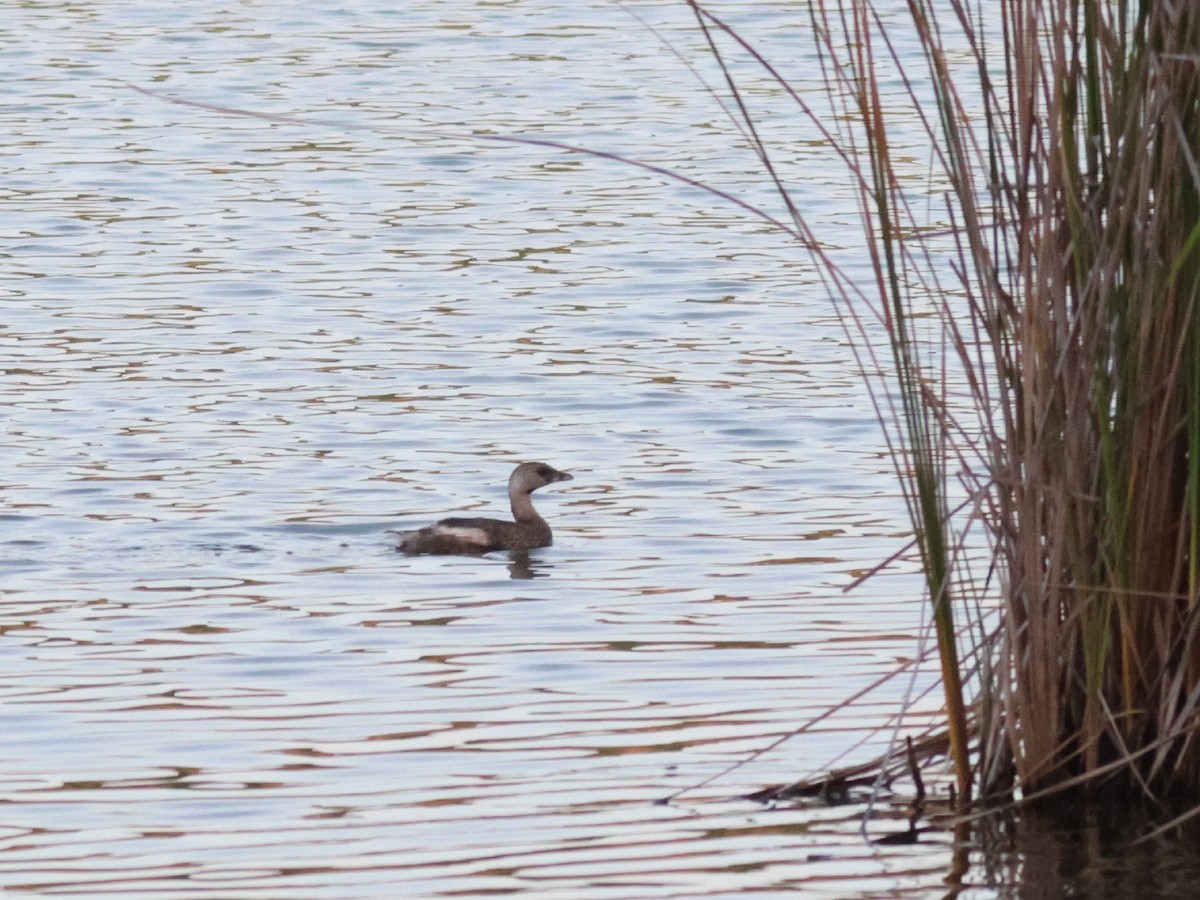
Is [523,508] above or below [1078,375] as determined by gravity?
below

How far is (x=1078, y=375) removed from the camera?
5309 mm

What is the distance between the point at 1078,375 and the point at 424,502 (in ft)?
18.0

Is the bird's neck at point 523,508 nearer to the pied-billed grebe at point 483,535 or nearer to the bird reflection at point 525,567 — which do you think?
the pied-billed grebe at point 483,535

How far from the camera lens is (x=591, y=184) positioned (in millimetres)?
18203

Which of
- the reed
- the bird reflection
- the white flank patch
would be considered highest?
the reed

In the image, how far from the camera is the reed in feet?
17.2

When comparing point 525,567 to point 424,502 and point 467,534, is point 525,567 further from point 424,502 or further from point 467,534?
A: point 424,502

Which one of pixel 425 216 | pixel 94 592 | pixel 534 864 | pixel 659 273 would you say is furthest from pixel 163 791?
pixel 425 216

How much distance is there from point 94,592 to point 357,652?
52.4 inches

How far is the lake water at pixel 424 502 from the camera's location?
19.6ft

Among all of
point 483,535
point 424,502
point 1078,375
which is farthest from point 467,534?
point 1078,375

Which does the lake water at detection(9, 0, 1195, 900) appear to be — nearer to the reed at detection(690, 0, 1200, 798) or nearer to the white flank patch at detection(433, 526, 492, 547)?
the white flank patch at detection(433, 526, 492, 547)

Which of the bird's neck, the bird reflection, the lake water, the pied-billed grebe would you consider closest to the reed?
the lake water

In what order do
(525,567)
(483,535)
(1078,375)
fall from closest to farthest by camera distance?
(1078,375)
(525,567)
(483,535)
